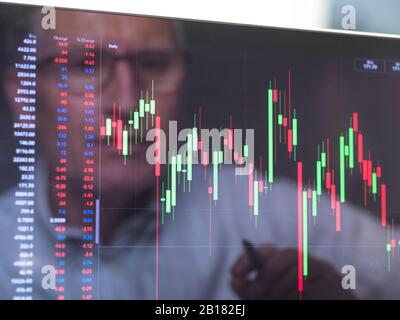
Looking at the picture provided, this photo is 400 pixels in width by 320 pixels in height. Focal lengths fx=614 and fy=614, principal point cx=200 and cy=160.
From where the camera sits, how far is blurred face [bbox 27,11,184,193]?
1.12 meters

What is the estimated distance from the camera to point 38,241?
3.58ft

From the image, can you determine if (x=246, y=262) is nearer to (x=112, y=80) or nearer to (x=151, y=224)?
(x=151, y=224)

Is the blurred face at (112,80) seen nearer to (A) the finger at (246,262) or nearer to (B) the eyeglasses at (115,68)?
(B) the eyeglasses at (115,68)

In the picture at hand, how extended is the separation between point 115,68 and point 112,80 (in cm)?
2

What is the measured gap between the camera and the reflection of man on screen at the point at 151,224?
111 cm

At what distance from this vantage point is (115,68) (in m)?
1.16

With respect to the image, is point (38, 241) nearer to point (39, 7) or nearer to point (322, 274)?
point (39, 7)

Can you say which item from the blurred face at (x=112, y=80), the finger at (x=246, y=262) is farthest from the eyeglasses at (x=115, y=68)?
the finger at (x=246, y=262)

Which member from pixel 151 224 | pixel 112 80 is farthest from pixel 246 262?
pixel 112 80

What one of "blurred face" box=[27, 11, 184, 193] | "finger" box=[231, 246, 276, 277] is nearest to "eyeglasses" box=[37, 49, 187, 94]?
"blurred face" box=[27, 11, 184, 193]

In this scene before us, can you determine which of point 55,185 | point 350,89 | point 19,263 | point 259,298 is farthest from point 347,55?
point 19,263

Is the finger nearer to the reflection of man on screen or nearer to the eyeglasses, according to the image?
the reflection of man on screen

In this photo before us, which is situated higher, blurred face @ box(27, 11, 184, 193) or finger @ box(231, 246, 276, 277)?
blurred face @ box(27, 11, 184, 193)
